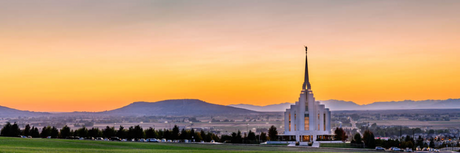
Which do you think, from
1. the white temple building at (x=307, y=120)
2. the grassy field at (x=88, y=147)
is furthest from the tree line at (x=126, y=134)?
the grassy field at (x=88, y=147)

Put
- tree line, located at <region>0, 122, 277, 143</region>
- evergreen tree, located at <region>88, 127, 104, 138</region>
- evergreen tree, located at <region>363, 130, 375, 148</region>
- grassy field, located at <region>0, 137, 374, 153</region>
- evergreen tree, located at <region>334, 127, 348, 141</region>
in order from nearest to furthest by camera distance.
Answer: grassy field, located at <region>0, 137, 374, 153</region> → evergreen tree, located at <region>363, 130, 375, 148</region> → tree line, located at <region>0, 122, 277, 143</region> → evergreen tree, located at <region>88, 127, 104, 138</region> → evergreen tree, located at <region>334, 127, 348, 141</region>

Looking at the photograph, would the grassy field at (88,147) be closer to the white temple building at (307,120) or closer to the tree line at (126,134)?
the tree line at (126,134)

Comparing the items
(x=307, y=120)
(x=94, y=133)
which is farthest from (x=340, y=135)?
(x=94, y=133)

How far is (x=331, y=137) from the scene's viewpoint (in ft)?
375

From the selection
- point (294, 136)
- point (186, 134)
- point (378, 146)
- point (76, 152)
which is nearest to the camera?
point (76, 152)

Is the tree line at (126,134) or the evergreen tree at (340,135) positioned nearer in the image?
the tree line at (126,134)

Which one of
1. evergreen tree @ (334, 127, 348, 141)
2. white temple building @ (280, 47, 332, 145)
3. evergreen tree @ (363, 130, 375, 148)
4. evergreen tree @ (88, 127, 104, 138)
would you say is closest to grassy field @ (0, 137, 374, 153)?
evergreen tree @ (363, 130, 375, 148)

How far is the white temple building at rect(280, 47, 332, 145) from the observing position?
11512cm

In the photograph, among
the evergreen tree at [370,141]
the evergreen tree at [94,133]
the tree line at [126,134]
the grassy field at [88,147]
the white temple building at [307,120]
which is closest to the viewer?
the grassy field at [88,147]

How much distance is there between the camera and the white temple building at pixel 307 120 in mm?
115125

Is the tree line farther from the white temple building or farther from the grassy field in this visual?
the grassy field

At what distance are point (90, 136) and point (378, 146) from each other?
62096 millimetres

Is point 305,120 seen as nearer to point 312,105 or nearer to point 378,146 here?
point 312,105

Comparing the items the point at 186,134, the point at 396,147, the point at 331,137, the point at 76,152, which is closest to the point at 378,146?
the point at 396,147
